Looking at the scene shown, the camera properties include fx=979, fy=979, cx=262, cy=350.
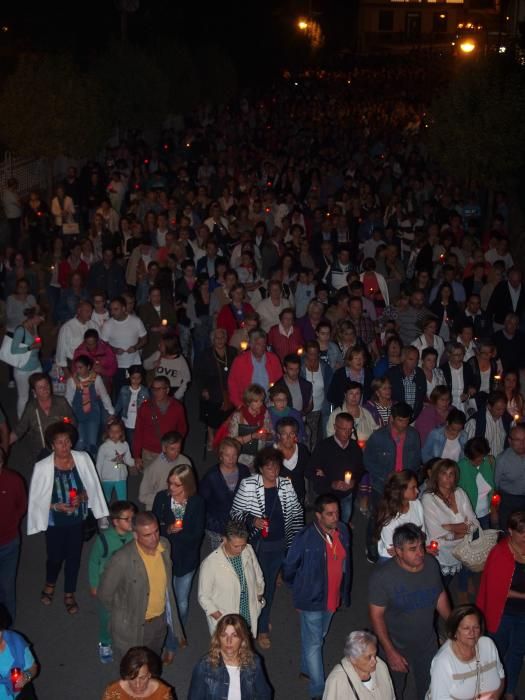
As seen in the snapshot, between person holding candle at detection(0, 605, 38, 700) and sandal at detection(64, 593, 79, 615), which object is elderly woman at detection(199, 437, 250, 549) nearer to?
sandal at detection(64, 593, 79, 615)

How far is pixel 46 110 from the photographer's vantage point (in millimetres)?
21969

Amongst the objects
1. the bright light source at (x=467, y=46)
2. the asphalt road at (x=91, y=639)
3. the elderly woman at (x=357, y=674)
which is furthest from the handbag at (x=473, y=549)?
the bright light source at (x=467, y=46)

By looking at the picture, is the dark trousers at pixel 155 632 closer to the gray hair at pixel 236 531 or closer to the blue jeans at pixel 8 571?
the gray hair at pixel 236 531

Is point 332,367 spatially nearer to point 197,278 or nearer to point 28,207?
point 197,278

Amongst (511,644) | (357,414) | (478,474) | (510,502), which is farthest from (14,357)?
(511,644)

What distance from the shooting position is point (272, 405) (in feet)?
30.1

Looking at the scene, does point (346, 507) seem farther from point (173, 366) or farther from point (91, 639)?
point (173, 366)

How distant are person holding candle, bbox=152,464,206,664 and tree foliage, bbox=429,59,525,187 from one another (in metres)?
14.5

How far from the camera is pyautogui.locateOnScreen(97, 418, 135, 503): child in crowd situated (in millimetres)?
8914

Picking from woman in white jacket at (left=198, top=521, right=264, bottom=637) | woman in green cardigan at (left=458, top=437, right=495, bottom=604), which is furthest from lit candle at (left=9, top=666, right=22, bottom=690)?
woman in green cardigan at (left=458, top=437, right=495, bottom=604)

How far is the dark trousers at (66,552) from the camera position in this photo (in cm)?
777

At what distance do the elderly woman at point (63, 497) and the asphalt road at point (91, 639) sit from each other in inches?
17.9

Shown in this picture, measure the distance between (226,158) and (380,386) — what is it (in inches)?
732

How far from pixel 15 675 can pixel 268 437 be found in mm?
3662
